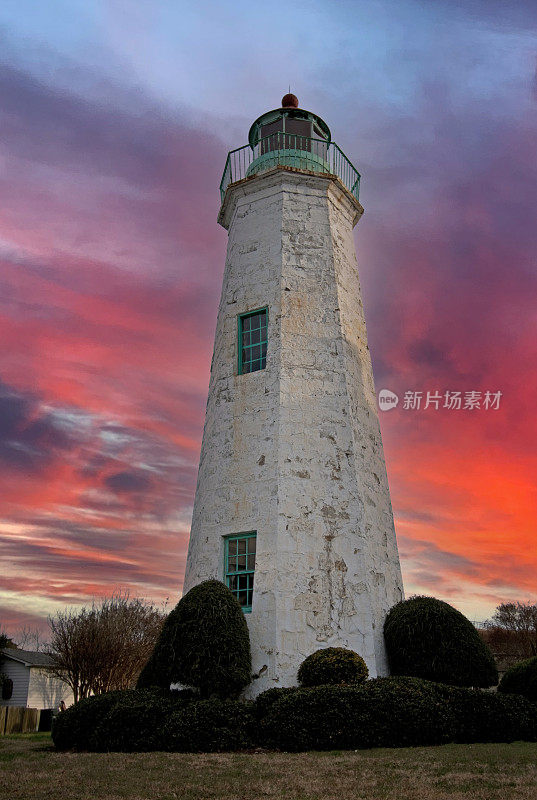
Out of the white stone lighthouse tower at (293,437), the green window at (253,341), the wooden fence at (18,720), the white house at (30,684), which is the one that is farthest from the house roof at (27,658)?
the green window at (253,341)

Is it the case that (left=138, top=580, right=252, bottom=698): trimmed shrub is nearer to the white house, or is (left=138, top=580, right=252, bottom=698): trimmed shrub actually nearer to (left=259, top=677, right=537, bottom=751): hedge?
(left=259, top=677, right=537, bottom=751): hedge

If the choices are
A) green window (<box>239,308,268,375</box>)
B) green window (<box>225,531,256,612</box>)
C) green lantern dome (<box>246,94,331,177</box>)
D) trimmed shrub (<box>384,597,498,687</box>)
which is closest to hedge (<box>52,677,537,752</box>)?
trimmed shrub (<box>384,597,498,687</box>)

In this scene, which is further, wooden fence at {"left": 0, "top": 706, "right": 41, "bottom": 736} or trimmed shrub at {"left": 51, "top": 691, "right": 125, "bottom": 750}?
wooden fence at {"left": 0, "top": 706, "right": 41, "bottom": 736}

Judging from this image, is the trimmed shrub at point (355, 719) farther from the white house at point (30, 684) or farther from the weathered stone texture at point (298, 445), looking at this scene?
the white house at point (30, 684)

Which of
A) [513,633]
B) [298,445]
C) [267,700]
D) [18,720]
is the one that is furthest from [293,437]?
[513,633]

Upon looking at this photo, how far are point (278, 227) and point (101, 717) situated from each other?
42.1ft

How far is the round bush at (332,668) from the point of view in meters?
13.3

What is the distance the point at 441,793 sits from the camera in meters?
8.38

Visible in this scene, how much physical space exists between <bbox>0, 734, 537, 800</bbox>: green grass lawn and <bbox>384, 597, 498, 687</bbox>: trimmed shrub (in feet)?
9.75

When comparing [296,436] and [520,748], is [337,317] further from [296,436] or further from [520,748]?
[520,748]

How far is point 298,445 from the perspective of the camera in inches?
641

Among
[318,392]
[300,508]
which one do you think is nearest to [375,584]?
[300,508]

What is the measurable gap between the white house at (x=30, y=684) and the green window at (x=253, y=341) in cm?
2474

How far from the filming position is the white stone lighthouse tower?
14.9 m
